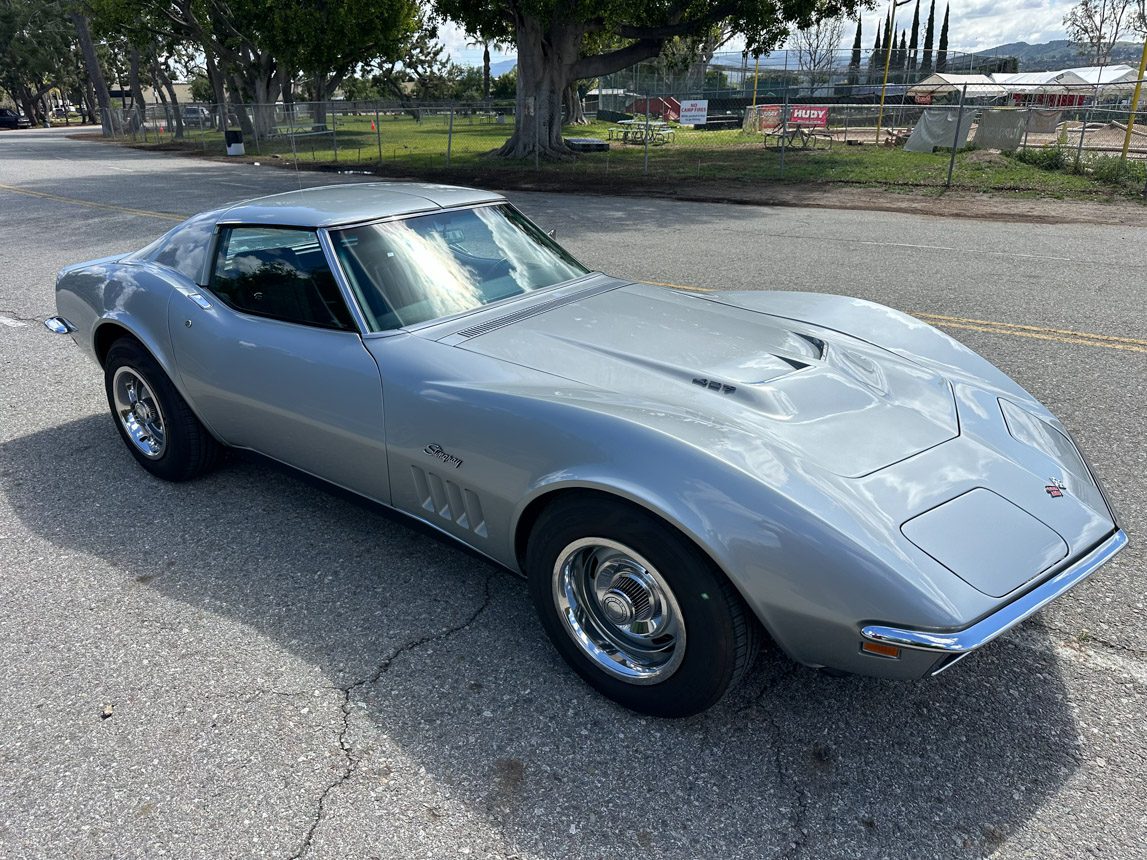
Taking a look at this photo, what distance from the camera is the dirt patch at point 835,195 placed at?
13.0 m

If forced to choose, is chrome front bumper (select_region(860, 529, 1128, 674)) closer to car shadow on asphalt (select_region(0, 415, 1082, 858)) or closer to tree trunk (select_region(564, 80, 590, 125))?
car shadow on asphalt (select_region(0, 415, 1082, 858))

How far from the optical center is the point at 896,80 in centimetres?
4950

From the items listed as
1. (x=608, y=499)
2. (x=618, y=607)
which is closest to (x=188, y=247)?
(x=608, y=499)

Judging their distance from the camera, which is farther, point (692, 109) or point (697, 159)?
point (692, 109)

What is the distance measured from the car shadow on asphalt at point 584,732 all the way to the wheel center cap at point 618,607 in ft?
1.07

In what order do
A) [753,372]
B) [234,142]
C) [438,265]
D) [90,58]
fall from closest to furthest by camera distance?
[753,372], [438,265], [234,142], [90,58]

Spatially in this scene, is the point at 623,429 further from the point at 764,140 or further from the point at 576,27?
the point at 764,140

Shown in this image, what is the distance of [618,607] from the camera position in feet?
8.13

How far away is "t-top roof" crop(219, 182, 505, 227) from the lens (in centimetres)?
348

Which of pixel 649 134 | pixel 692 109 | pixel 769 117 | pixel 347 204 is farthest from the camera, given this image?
pixel 769 117

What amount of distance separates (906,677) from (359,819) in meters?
1.50

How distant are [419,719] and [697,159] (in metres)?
22.6

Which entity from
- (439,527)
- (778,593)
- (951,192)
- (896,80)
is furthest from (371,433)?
(896,80)

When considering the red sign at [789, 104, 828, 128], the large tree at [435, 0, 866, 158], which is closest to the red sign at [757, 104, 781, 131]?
the red sign at [789, 104, 828, 128]
